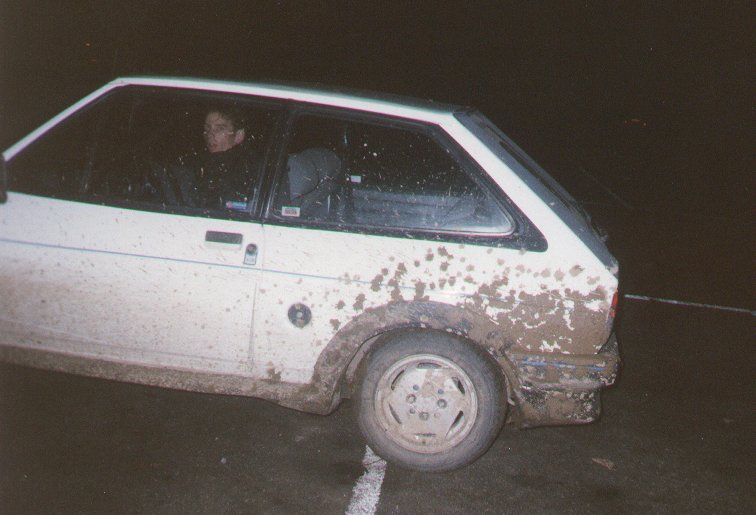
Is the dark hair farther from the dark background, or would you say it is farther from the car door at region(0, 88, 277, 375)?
the dark background

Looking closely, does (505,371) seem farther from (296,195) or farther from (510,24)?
(510,24)

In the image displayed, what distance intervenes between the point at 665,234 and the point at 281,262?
7696 millimetres

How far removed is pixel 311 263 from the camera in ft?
10.9

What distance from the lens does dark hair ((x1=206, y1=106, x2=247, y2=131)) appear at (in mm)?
3527

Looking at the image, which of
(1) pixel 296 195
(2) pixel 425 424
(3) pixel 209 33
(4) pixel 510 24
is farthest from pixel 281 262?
(4) pixel 510 24

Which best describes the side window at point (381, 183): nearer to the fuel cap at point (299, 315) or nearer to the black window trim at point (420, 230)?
the black window trim at point (420, 230)

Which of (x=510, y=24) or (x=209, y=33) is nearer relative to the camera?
(x=209, y=33)

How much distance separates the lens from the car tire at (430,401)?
3.39 m

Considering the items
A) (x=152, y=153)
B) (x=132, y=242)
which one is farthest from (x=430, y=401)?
(x=152, y=153)

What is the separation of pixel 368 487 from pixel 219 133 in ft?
6.64

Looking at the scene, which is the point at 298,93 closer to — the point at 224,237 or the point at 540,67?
the point at 224,237

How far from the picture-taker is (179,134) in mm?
3619

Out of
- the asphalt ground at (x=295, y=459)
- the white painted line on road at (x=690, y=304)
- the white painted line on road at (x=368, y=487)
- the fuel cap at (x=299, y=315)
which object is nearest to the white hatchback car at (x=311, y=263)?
the fuel cap at (x=299, y=315)

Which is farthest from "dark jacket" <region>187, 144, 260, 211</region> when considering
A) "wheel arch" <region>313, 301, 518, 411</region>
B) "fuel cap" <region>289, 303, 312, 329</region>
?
"wheel arch" <region>313, 301, 518, 411</region>
